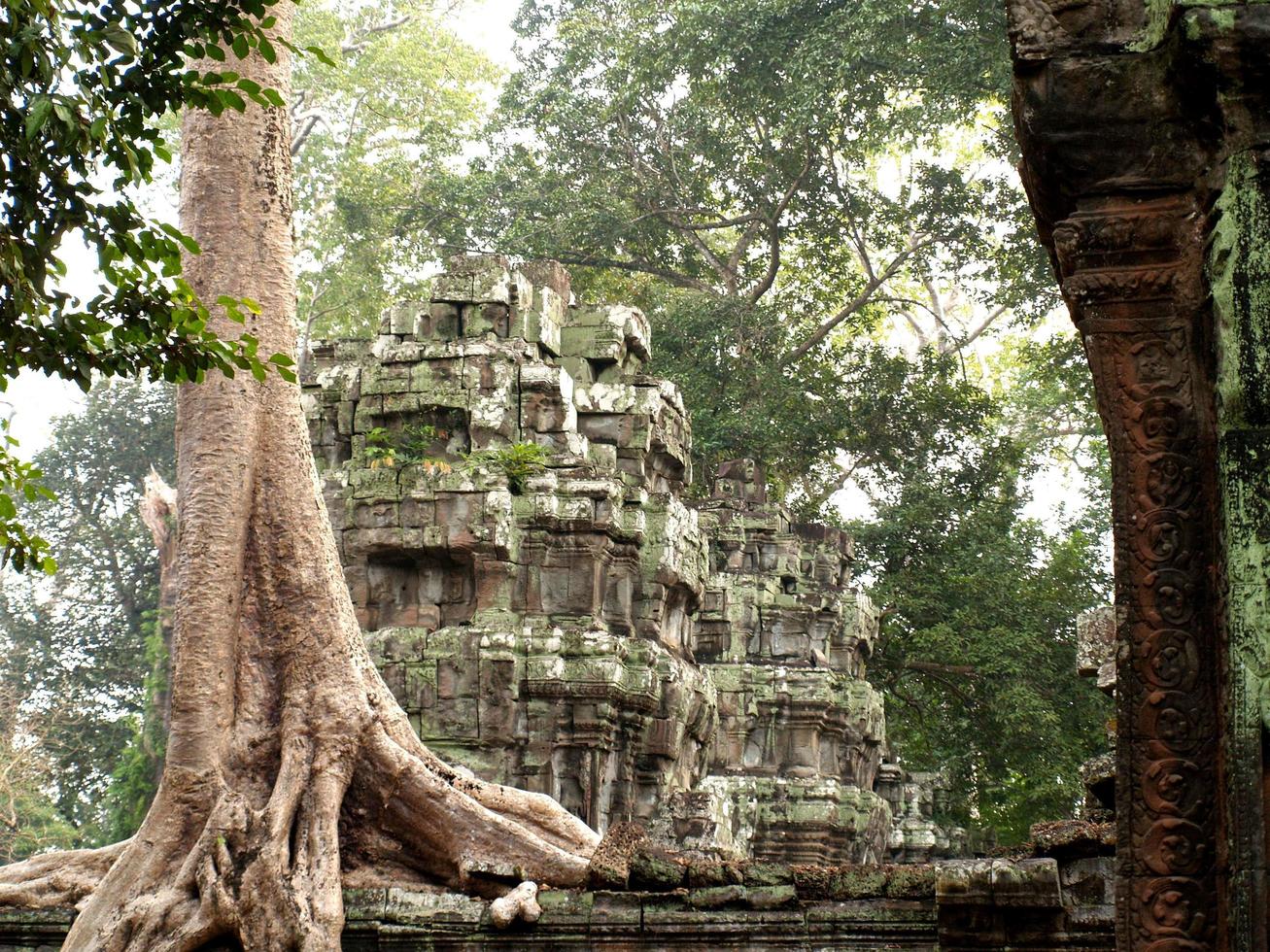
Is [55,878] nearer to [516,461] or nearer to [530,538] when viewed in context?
[530,538]

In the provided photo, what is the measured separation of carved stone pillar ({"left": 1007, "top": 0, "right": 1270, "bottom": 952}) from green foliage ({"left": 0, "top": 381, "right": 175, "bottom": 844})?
23.0 meters

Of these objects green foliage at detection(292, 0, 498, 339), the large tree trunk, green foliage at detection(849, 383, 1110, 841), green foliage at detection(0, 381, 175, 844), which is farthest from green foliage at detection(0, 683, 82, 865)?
the large tree trunk

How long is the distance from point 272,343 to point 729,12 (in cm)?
1697

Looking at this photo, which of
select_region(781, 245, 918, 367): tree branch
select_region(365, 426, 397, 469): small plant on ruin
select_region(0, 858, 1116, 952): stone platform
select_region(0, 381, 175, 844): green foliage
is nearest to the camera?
select_region(0, 858, 1116, 952): stone platform

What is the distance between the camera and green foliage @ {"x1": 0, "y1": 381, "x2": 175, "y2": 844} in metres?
26.1

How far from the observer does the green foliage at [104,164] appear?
4500mm

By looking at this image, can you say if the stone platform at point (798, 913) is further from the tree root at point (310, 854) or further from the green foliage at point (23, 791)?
the green foliage at point (23, 791)

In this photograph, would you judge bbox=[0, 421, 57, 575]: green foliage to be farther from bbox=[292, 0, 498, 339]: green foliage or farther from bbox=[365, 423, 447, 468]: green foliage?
bbox=[292, 0, 498, 339]: green foliage

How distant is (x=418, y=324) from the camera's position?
12508mm

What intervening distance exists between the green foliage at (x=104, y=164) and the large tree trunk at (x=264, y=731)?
6.92ft

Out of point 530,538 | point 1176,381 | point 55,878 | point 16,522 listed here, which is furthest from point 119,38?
point 530,538

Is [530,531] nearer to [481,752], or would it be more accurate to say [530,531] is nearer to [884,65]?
[481,752]

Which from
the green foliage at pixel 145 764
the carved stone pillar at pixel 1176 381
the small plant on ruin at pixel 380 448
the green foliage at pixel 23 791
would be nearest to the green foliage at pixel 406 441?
the small plant on ruin at pixel 380 448

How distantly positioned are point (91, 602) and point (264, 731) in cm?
2236
